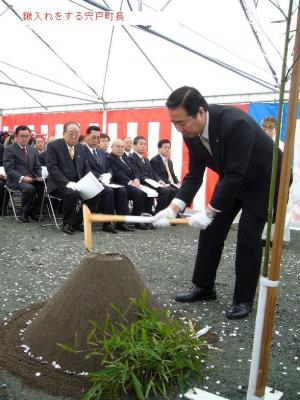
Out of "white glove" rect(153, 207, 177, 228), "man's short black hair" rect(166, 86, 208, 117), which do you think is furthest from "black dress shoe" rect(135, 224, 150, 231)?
"man's short black hair" rect(166, 86, 208, 117)

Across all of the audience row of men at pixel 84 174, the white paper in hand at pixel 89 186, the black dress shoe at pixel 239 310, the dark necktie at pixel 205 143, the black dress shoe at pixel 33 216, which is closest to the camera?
the dark necktie at pixel 205 143

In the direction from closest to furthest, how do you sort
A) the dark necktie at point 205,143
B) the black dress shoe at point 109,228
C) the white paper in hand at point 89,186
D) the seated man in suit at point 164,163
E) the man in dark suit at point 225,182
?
the man in dark suit at point 225,182, the dark necktie at point 205,143, the white paper in hand at point 89,186, the black dress shoe at point 109,228, the seated man in suit at point 164,163

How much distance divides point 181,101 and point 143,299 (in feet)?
3.37

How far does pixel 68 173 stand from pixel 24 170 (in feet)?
3.55

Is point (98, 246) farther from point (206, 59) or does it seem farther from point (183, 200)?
point (206, 59)

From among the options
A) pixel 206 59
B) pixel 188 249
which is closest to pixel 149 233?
pixel 188 249

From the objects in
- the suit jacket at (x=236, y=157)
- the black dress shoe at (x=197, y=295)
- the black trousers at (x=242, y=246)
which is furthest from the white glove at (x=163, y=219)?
the black dress shoe at (x=197, y=295)

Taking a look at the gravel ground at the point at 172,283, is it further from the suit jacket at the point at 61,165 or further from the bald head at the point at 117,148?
the bald head at the point at 117,148

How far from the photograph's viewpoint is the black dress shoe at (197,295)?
2.95 m

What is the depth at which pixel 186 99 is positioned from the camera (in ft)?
7.20

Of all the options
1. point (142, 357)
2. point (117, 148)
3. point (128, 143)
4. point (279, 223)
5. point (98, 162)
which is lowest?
point (142, 357)

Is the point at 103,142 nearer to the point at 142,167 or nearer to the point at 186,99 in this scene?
the point at 142,167

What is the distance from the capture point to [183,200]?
279 cm

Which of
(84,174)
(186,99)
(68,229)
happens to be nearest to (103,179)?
(84,174)
